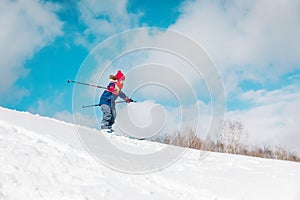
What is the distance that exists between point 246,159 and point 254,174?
1611 millimetres

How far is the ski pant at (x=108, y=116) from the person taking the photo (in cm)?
1089

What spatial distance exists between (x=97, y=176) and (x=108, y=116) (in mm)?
5727

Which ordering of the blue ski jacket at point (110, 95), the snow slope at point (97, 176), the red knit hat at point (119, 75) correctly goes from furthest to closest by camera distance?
the red knit hat at point (119, 75)
the blue ski jacket at point (110, 95)
the snow slope at point (97, 176)

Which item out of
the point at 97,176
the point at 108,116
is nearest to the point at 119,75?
the point at 108,116

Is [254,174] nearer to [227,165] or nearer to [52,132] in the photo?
[227,165]

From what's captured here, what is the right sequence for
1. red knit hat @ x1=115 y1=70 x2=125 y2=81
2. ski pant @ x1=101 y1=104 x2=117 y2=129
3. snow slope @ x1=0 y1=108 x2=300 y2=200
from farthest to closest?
red knit hat @ x1=115 y1=70 x2=125 y2=81 → ski pant @ x1=101 y1=104 x2=117 y2=129 → snow slope @ x1=0 y1=108 x2=300 y2=200

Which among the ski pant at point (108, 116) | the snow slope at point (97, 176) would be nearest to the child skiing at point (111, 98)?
the ski pant at point (108, 116)

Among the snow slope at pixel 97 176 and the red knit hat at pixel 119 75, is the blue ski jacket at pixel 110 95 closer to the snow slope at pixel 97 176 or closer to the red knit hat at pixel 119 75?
the red knit hat at pixel 119 75

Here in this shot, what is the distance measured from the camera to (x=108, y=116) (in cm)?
1105

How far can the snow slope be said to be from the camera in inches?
186

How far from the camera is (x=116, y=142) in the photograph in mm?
8219

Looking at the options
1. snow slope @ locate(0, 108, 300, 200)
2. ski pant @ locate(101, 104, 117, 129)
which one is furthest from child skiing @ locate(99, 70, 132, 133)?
snow slope @ locate(0, 108, 300, 200)

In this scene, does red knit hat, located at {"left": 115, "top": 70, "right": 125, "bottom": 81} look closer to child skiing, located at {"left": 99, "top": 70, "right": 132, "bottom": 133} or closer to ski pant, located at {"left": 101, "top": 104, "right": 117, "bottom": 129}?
child skiing, located at {"left": 99, "top": 70, "right": 132, "bottom": 133}

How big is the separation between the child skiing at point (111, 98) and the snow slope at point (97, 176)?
3540 millimetres
